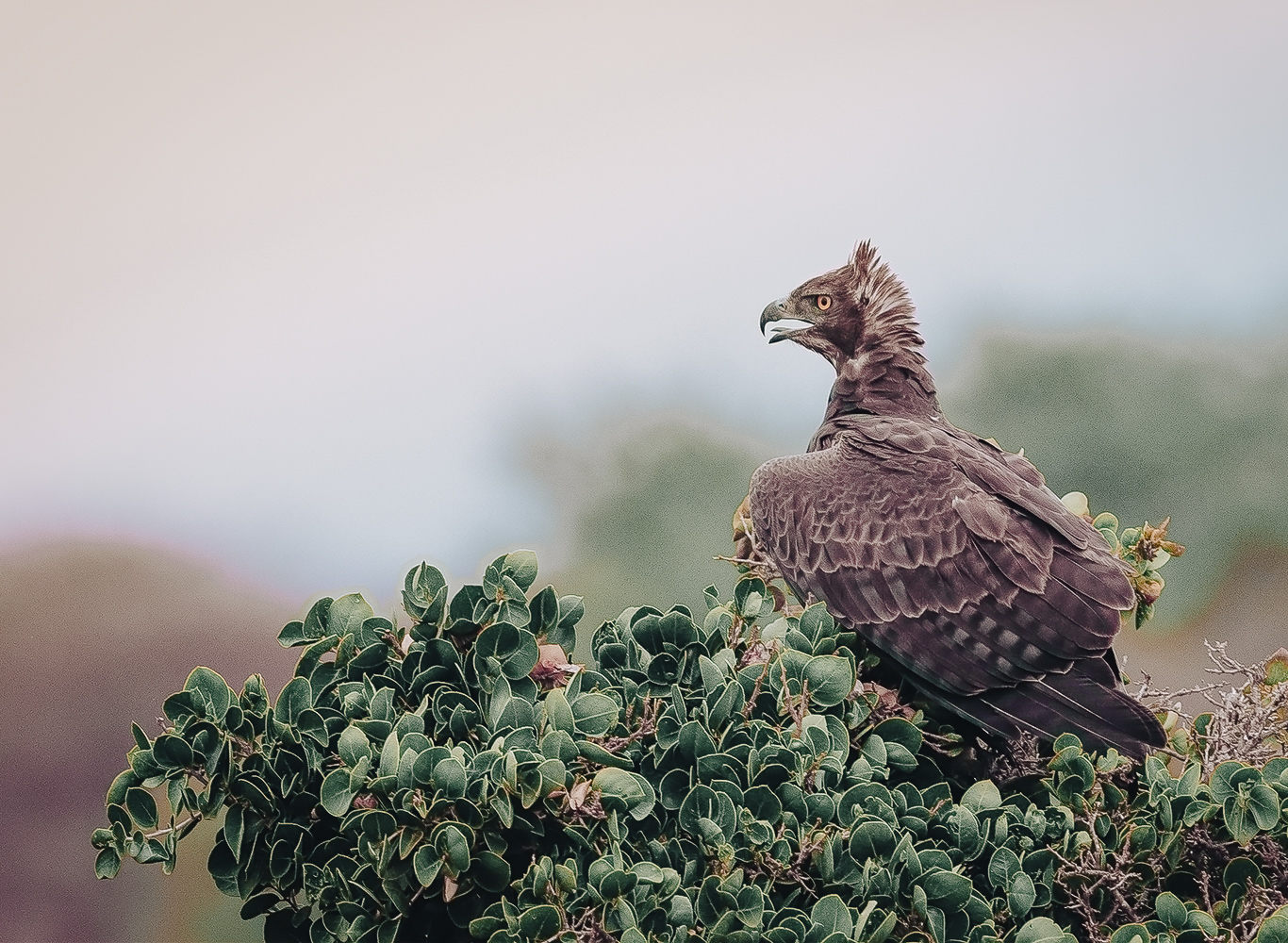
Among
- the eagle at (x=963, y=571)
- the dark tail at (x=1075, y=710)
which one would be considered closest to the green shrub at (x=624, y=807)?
the dark tail at (x=1075, y=710)

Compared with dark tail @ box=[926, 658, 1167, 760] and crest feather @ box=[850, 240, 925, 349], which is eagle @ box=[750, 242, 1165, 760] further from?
crest feather @ box=[850, 240, 925, 349]

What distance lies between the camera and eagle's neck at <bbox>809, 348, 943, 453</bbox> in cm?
466

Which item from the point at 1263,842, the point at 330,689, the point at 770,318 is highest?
the point at 770,318

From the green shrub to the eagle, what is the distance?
0.43m

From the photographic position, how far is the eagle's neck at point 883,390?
4.66m

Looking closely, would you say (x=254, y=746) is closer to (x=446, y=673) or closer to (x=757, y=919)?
(x=446, y=673)

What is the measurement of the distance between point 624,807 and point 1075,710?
163 cm

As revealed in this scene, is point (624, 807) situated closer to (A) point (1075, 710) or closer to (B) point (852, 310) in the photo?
(A) point (1075, 710)

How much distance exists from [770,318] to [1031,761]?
2312 millimetres

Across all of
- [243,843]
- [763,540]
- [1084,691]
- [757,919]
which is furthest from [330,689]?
[1084,691]

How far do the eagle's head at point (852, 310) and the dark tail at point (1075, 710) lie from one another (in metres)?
1.72

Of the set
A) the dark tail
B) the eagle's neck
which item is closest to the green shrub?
the dark tail

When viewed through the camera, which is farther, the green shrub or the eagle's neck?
the eagle's neck

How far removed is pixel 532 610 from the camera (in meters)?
2.97
